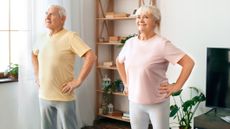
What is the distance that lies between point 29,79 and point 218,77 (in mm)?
1862

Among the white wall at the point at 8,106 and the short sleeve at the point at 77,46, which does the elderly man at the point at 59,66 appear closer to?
the short sleeve at the point at 77,46

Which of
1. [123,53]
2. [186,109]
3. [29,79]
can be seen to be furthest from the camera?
[29,79]

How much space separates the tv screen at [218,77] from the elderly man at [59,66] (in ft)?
4.08

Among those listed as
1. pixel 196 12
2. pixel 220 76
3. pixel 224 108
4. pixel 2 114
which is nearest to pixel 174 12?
pixel 196 12

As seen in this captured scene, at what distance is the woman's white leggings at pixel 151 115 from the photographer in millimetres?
1965

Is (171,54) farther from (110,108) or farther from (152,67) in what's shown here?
(110,108)

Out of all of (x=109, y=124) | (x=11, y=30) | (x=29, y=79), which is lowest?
(x=109, y=124)

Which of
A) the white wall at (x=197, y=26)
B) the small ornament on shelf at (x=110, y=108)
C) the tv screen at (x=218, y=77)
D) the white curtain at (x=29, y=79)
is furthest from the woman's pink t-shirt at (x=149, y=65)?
the small ornament on shelf at (x=110, y=108)

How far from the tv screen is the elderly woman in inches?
39.0

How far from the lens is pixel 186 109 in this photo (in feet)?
10.0

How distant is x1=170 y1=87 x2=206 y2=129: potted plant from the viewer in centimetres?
305

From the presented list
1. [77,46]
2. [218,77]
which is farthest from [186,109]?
[77,46]

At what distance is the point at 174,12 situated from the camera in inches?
133

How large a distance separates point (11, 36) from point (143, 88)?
1.95 meters
